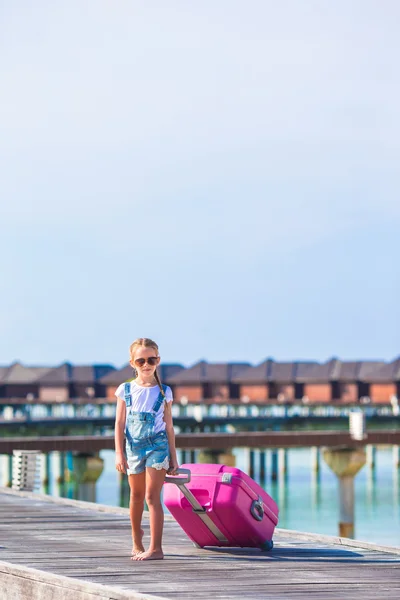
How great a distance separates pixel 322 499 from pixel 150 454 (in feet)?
150

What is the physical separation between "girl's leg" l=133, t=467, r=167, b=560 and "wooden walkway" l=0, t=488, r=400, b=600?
0.16 metres

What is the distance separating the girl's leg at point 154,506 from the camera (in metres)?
9.08

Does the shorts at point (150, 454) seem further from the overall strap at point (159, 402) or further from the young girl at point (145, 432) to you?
the overall strap at point (159, 402)

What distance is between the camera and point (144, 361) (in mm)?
8969

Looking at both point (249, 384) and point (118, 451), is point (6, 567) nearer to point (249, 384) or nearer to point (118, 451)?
point (118, 451)

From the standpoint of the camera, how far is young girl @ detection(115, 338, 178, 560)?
9.05 m

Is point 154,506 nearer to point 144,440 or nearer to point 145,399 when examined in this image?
point 144,440

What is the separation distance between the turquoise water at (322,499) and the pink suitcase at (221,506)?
21.3 m

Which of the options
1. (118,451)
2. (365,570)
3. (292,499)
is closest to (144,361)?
(118,451)

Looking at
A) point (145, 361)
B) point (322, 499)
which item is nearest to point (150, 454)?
point (145, 361)

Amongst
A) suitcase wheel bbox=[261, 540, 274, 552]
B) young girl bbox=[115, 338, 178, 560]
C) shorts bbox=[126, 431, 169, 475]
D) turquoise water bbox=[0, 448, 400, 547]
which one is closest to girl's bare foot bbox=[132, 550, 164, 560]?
young girl bbox=[115, 338, 178, 560]

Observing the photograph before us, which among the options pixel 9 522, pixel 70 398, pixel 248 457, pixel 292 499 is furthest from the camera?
pixel 70 398

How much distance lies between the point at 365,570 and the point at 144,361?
7.58 ft

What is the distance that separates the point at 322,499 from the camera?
5384cm
